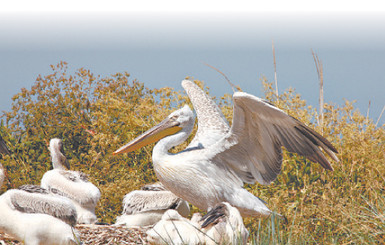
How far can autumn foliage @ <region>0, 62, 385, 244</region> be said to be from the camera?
5320 mm

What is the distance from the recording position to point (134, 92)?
30.6 feet

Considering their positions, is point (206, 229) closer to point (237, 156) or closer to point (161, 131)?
point (237, 156)

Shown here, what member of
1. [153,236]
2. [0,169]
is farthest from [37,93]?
[153,236]

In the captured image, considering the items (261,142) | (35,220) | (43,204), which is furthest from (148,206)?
(261,142)

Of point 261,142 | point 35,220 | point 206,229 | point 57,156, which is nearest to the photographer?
point 206,229

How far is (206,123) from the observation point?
5863 mm

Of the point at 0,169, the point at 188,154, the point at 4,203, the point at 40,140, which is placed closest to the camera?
the point at 4,203

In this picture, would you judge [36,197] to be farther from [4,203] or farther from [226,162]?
[226,162]

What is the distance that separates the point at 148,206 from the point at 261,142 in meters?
1.37

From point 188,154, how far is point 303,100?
249 cm

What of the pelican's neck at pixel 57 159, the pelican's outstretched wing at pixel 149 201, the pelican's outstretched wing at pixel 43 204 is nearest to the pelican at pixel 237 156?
the pelican's outstretched wing at pixel 149 201

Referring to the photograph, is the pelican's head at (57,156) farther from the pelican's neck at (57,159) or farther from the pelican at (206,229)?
the pelican at (206,229)

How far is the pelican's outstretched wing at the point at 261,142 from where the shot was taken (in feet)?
15.8

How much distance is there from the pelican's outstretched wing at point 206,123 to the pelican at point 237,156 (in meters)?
0.08
